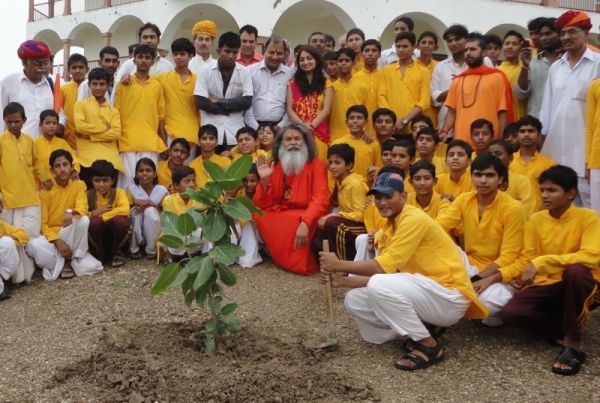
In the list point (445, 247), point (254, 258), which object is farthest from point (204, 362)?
point (254, 258)

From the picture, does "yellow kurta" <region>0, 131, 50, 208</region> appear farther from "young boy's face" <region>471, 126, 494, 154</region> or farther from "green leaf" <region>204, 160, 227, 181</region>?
"young boy's face" <region>471, 126, 494, 154</region>

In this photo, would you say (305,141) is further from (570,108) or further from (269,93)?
(570,108)

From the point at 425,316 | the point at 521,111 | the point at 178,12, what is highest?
the point at 178,12

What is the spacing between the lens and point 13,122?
18.3ft

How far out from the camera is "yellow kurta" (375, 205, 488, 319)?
362cm

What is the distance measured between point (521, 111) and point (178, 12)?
13179 mm

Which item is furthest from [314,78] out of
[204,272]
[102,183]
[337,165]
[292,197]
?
[204,272]

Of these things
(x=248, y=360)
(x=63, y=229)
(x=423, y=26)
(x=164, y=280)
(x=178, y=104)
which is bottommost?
(x=248, y=360)

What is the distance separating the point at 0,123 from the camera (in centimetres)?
620

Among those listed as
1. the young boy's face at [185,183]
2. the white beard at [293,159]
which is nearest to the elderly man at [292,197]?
the white beard at [293,159]

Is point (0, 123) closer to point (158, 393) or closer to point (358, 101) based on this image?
point (358, 101)

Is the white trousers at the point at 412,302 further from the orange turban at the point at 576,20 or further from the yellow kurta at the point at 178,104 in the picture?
the yellow kurta at the point at 178,104

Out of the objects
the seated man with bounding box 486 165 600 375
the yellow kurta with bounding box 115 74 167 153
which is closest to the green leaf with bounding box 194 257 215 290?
the seated man with bounding box 486 165 600 375

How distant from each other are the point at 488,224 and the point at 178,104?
3818 millimetres
